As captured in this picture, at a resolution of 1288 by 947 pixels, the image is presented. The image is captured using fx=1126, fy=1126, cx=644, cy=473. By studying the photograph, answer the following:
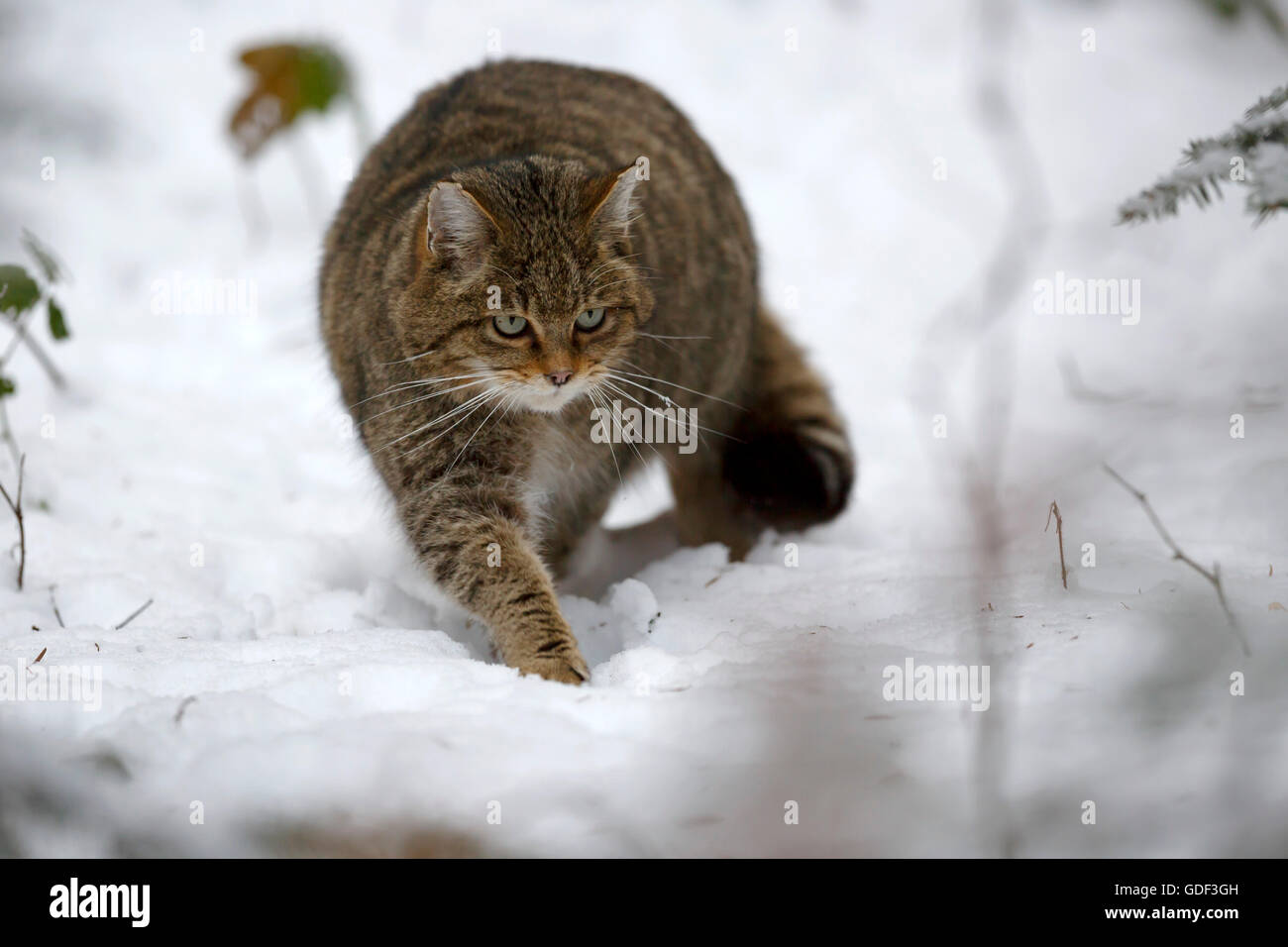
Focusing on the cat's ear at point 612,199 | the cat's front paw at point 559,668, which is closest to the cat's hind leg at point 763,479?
the cat's ear at point 612,199

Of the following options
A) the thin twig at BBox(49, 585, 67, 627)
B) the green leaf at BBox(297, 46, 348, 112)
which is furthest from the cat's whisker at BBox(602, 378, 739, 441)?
the green leaf at BBox(297, 46, 348, 112)

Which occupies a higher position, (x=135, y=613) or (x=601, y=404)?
(x=601, y=404)

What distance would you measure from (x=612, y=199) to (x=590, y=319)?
29cm

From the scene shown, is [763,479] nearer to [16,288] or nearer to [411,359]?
[411,359]

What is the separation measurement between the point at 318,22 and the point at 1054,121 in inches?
164

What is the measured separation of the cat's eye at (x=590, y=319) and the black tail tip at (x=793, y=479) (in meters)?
0.97

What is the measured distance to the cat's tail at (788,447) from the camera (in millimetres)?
3482

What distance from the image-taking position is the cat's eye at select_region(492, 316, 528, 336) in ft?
8.76

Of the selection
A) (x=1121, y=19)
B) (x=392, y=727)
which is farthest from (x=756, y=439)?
(x=1121, y=19)

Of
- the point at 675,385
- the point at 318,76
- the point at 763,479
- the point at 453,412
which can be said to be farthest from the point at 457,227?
the point at 318,76

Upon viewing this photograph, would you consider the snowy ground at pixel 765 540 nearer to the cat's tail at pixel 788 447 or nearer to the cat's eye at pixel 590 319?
the cat's tail at pixel 788 447

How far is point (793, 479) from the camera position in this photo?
11.4 feet

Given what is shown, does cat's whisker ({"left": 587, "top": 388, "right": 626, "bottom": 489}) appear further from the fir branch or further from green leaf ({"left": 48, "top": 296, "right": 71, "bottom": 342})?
green leaf ({"left": 48, "top": 296, "right": 71, "bottom": 342})
